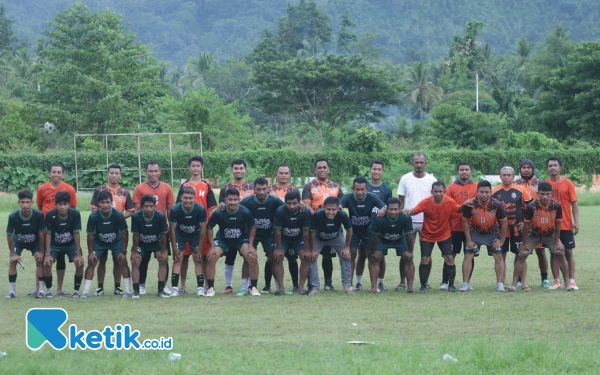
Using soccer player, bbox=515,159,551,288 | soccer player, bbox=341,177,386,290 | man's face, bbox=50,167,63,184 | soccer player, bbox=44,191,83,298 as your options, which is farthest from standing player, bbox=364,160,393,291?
man's face, bbox=50,167,63,184

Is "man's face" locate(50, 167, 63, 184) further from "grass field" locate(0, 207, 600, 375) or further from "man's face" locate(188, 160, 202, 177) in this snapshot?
"man's face" locate(188, 160, 202, 177)

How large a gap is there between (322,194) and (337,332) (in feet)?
13.7

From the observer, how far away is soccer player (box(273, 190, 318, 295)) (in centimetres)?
1351

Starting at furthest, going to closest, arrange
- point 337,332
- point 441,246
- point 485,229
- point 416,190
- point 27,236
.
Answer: point 416,190
point 441,246
point 485,229
point 27,236
point 337,332

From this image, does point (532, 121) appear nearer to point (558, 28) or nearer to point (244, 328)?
point (558, 28)

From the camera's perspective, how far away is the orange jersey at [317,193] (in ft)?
46.5

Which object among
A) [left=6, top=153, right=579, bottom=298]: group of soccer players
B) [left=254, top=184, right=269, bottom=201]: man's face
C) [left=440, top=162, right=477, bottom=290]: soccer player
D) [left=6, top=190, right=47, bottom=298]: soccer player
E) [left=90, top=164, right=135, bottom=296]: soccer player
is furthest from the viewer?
[left=440, top=162, right=477, bottom=290]: soccer player

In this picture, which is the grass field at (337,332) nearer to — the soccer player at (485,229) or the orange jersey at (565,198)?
the soccer player at (485,229)

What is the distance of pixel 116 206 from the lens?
553 inches

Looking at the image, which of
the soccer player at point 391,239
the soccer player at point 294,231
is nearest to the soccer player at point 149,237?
the soccer player at point 294,231

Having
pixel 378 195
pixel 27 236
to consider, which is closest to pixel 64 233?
pixel 27 236

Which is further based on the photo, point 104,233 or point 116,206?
point 116,206

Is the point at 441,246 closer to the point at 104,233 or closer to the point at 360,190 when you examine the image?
the point at 360,190

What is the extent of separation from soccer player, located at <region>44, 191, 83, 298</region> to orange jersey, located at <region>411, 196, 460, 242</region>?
186 inches
